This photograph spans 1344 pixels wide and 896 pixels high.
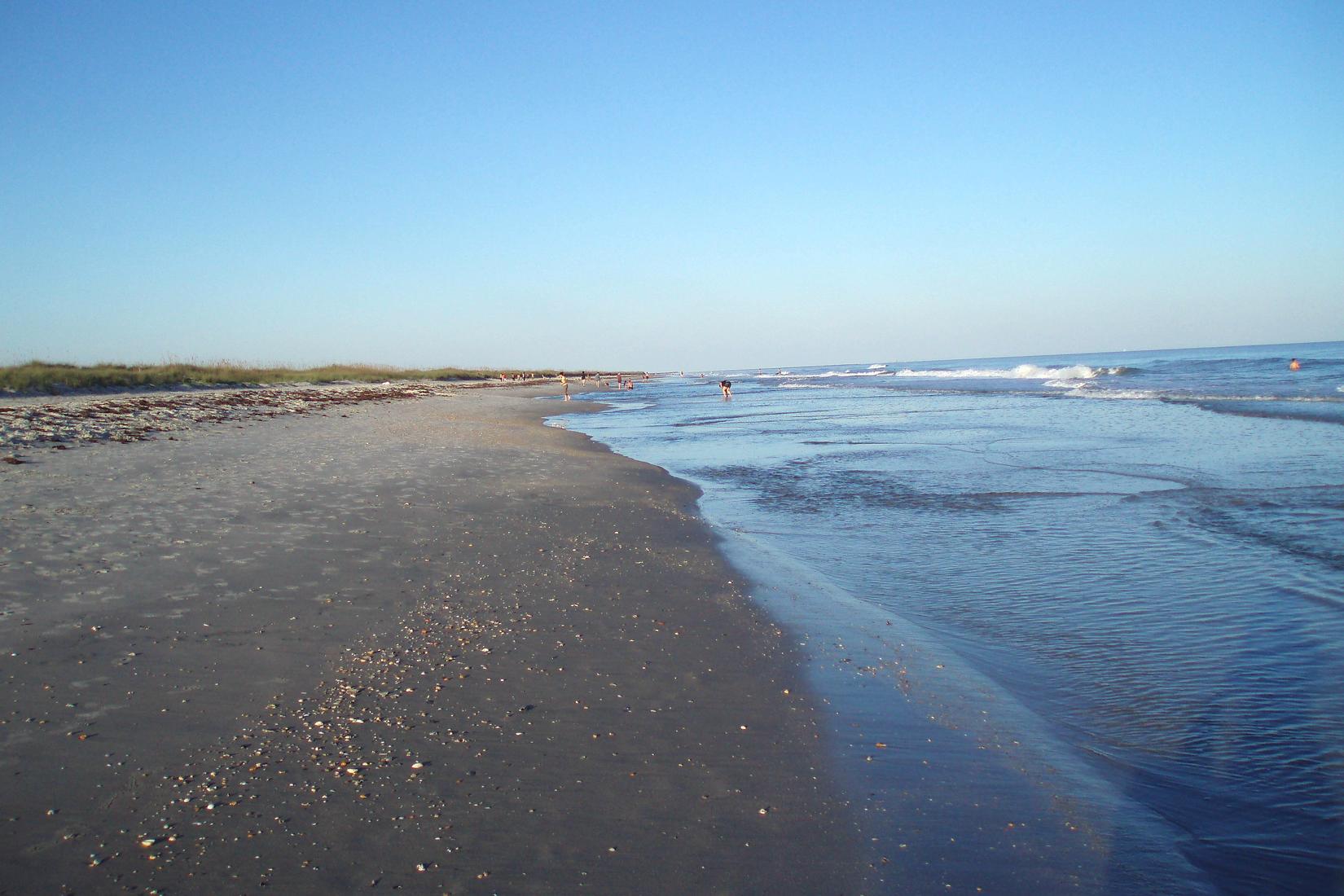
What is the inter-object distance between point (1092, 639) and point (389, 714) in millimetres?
Answer: 5350

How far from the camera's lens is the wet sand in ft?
10.5

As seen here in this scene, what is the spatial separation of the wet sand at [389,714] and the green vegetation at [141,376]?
32572 mm

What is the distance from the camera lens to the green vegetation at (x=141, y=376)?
34812 millimetres

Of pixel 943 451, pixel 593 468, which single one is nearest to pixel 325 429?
pixel 593 468

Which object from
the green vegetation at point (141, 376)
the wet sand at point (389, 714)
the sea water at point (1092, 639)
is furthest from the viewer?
the green vegetation at point (141, 376)

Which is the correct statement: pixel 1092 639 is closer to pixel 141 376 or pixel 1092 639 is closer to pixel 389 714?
pixel 389 714

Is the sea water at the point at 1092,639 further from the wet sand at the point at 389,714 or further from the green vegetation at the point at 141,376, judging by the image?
the green vegetation at the point at 141,376

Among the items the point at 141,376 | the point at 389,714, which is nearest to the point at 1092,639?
the point at 389,714

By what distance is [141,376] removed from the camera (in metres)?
41.9

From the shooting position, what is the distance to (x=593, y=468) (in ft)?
53.3

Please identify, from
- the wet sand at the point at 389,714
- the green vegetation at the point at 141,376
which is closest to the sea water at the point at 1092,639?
the wet sand at the point at 389,714

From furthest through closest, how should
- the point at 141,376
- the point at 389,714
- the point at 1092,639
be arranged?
the point at 141,376, the point at 1092,639, the point at 389,714

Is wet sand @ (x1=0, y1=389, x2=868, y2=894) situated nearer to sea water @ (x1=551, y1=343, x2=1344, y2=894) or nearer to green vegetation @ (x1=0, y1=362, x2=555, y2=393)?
sea water @ (x1=551, y1=343, x2=1344, y2=894)

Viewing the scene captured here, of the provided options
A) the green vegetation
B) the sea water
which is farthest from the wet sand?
the green vegetation
